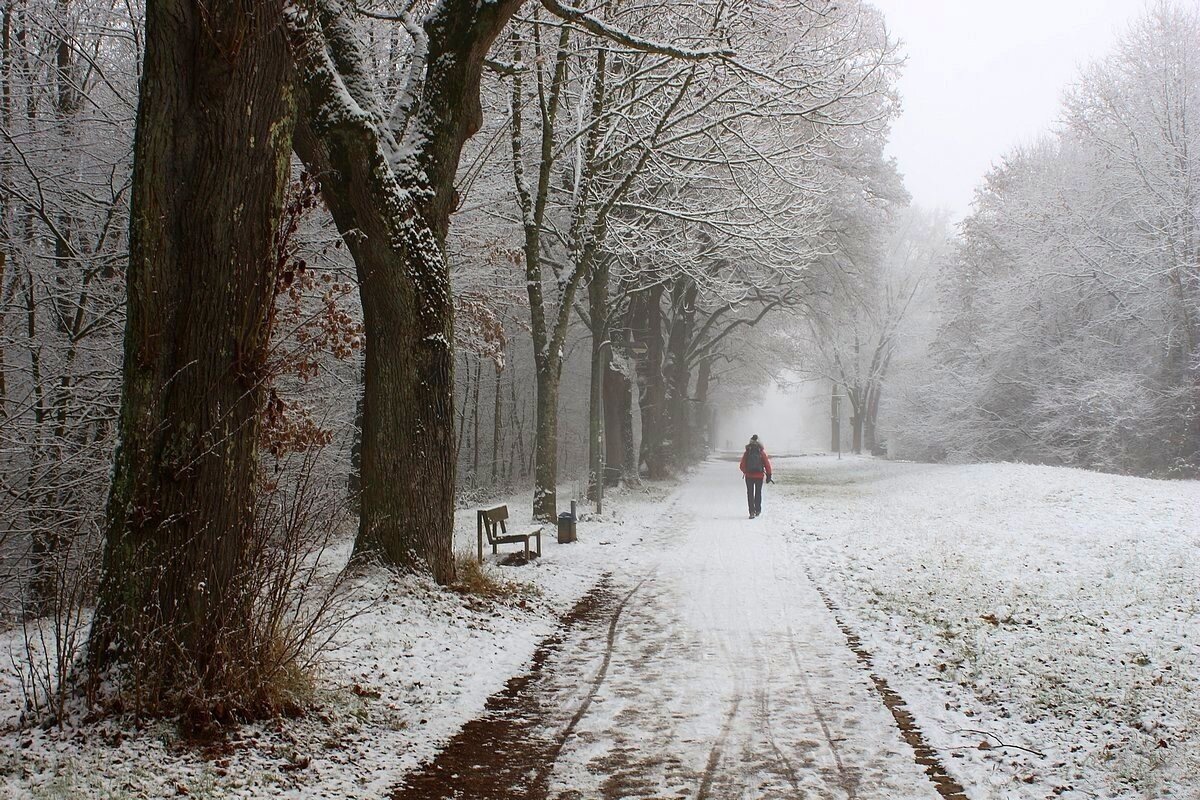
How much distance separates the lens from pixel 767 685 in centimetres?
621

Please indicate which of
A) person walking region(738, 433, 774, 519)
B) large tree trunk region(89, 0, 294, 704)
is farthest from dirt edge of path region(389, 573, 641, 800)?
person walking region(738, 433, 774, 519)

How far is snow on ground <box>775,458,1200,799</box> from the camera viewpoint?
4.76 metres

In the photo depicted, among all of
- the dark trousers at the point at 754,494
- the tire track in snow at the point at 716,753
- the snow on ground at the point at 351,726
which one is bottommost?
the tire track in snow at the point at 716,753

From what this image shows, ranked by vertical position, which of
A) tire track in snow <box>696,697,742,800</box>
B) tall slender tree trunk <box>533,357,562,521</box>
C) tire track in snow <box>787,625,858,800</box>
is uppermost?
tall slender tree trunk <box>533,357,562,521</box>

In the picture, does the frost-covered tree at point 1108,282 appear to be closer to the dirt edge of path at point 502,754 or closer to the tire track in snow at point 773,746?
the tire track in snow at point 773,746

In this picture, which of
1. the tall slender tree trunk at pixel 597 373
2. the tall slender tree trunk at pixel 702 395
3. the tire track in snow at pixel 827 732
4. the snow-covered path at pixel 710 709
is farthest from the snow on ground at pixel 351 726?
the tall slender tree trunk at pixel 702 395

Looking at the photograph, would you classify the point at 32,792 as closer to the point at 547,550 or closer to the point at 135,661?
the point at 135,661

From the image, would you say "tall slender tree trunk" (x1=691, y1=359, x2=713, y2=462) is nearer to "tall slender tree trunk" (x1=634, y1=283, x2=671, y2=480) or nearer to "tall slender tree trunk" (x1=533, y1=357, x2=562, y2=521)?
"tall slender tree trunk" (x1=634, y1=283, x2=671, y2=480)

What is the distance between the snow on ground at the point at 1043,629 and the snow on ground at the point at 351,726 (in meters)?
3.19

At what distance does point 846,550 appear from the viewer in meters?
13.5

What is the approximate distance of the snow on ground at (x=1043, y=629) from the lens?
4.76 meters

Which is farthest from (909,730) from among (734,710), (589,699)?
(589,699)

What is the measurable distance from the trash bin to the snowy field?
A: 4.46 feet

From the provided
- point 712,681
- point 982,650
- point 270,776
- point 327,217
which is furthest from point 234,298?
point 327,217
